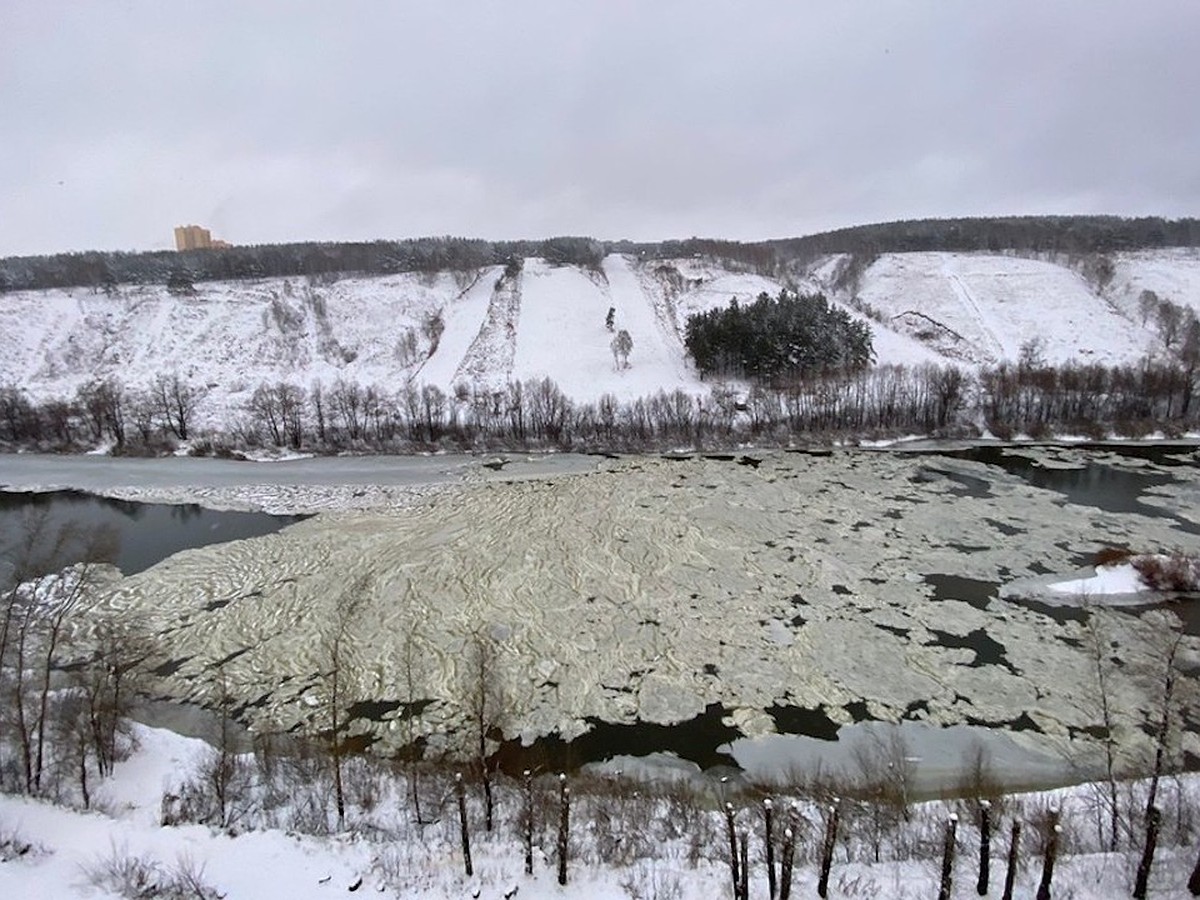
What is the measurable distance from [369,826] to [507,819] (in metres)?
2.26

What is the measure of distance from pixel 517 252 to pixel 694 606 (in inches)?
3231

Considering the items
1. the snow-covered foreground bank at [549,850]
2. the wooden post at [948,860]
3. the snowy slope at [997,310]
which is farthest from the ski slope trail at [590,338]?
the wooden post at [948,860]

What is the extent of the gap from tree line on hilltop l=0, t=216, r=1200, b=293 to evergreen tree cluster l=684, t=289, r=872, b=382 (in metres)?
32.8

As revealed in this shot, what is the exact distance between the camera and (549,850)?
974 cm

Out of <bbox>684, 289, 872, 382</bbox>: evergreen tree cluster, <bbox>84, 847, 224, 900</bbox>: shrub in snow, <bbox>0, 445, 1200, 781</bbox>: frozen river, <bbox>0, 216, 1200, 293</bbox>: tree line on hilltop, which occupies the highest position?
<bbox>0, 216, 1200, 293</bbox>: tree line on hilltop

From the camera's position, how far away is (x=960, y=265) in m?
74.3

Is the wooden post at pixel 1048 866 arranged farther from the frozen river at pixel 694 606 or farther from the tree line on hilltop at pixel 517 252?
the tree line on hilltop at pixel 517 252

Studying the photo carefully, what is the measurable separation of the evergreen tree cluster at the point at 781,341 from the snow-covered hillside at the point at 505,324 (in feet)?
10.5

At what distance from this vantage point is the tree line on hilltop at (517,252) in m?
74.8

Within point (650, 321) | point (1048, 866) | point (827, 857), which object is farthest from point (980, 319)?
point (827, 857)

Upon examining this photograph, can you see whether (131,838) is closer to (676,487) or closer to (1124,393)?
(676,487)

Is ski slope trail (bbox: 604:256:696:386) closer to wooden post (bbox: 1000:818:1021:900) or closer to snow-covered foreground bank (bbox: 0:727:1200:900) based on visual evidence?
snow-covered foreground bank (bbox: 0:727:1200:900)

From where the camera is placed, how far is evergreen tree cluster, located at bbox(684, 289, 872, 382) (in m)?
48.1

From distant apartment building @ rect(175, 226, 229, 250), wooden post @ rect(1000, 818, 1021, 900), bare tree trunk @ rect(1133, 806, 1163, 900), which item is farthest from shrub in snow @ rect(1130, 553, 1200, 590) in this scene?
distant apartment building @ rect(175, 226, 229, 250)
